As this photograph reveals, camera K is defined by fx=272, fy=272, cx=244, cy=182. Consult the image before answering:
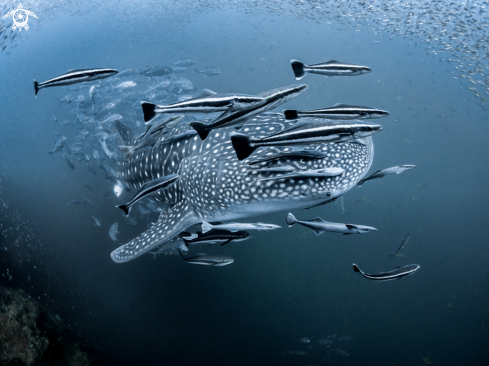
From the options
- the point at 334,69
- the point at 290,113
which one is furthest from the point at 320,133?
the point at 334,69

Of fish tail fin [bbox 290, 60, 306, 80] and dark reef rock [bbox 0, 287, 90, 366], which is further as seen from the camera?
dark reef rock [bbox 0, 287, 90, 366]

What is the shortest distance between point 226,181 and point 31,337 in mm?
5710

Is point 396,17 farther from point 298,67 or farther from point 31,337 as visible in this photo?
point 31,337

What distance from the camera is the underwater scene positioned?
8.12 feet

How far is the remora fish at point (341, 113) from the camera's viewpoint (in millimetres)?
1841

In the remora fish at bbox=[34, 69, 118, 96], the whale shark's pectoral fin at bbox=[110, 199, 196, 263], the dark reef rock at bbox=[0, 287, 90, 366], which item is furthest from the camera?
the dark reef rock at bbox=[0, 287, 90, 366]

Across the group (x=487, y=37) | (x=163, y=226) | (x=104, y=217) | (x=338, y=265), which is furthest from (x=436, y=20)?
(x=104, y=217)

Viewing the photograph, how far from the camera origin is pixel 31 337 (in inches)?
214

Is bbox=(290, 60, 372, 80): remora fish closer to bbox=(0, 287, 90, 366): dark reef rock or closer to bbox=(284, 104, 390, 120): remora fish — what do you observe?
bbox=(284, 104, 390, 120): remora fish

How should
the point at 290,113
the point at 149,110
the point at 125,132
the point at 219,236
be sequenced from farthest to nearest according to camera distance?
the point at 125,132 → the point at 219,236 → the point at 149,110 → the point at 290,113

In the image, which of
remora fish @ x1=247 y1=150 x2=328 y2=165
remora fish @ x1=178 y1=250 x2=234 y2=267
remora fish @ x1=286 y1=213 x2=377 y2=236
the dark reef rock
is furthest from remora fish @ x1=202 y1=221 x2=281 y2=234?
the dark reef rock

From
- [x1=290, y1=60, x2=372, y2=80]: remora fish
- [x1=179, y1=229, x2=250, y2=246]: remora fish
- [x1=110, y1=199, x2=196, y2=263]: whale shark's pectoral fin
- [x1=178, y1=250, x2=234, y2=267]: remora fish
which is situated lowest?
[x1=178, y1=250, x2=234, y2=267]: remora fish

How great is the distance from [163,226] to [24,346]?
460cm

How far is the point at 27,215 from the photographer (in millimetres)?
8297
